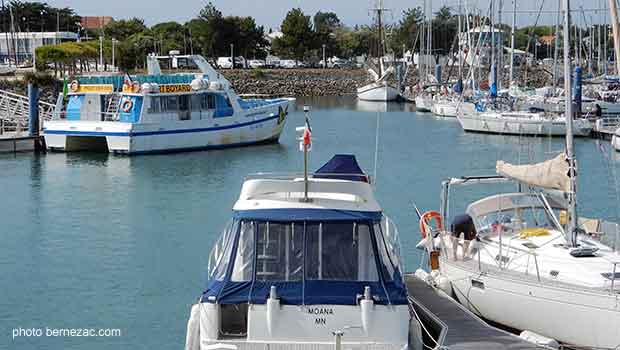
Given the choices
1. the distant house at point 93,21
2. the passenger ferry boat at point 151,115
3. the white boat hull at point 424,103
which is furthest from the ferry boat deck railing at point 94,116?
the distant house at point 93,21

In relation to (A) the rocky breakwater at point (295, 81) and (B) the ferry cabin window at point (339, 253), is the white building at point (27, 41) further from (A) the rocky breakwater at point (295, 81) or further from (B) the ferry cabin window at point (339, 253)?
(B) the ferry cabin window at point (339, 253)

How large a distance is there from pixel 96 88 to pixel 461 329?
122 feet

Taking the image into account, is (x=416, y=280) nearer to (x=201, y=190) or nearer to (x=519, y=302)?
(x=519, y=302)

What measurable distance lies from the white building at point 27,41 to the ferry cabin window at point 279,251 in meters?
103

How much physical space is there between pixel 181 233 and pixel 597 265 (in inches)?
608

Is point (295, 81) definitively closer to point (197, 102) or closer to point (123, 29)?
point (123, 29)

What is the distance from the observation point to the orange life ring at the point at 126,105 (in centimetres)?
4947

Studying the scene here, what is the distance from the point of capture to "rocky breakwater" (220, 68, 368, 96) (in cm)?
11262

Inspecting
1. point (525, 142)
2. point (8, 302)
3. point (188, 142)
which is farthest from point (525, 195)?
point (525, 142)

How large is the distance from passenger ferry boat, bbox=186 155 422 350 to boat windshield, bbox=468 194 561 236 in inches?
240

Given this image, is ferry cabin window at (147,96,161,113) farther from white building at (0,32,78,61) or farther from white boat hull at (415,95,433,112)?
white building at (0,32,78,61)

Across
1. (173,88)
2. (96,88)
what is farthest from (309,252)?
(96,88)

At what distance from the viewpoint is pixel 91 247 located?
28641mm

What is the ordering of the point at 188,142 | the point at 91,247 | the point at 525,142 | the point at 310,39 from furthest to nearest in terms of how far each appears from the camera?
1. the point at 310,39
2. the point at 525,142
3. the point at 188,142
4. the point at 91,247
